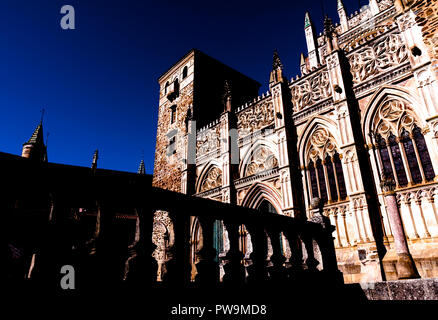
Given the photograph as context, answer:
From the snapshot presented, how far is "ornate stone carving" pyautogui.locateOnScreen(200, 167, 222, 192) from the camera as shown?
18625mm

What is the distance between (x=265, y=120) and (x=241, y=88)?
12.9 m

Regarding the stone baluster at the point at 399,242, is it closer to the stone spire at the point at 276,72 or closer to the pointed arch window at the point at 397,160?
the pointed arch window at the point at 397,160

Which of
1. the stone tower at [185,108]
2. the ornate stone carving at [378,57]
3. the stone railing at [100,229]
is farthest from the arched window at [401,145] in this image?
the stone tower at [185,108]

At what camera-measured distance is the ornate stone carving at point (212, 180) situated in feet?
61.1

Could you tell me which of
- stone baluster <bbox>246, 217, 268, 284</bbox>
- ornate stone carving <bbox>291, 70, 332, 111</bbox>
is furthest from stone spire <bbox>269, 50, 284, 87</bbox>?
stone baluster <bbox>246, 217, 268, 284</bbox>

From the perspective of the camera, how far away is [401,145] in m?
10.6

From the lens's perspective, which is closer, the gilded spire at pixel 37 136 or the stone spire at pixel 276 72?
the stone spire at pixel 276 72

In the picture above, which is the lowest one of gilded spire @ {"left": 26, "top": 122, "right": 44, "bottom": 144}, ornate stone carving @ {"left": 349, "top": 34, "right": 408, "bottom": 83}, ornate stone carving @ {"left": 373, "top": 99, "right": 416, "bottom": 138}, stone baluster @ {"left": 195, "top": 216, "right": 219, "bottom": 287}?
stone baluster @ {"left": 195, "top": 216, "right": 219, "bottom": 287}

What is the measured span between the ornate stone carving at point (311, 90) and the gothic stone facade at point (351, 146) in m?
0.06

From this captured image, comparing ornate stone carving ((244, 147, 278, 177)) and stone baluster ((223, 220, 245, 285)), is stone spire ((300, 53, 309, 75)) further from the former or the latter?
stone baluster ((223, 220, 245, 285))

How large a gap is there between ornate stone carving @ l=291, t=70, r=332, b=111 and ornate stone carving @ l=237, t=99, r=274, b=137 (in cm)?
172

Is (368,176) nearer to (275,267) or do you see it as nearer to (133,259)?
(275,267)

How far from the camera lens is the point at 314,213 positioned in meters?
6.03
